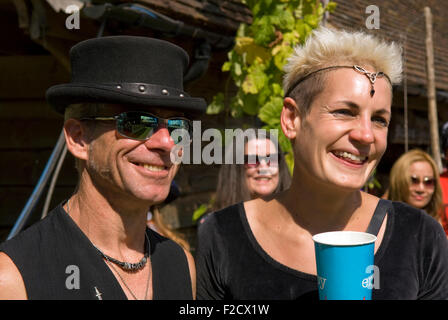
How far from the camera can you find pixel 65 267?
64.1 inches

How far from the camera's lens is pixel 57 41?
387 cm

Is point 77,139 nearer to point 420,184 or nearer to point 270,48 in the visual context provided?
point 270,48

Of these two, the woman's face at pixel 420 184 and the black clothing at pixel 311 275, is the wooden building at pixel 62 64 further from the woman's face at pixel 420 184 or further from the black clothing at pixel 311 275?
the black clothing at pixel 311 275

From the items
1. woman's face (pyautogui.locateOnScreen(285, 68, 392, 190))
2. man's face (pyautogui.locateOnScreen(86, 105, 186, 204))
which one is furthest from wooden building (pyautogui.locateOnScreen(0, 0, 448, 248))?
woman's face (pyautogui.locateOnScreen(285, 68, 392, 190))

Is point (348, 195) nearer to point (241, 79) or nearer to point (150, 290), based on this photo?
point (150, 290)

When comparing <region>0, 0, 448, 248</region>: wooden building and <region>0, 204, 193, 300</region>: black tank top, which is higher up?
<region>0, 0, 448, 248</region>: wooden building

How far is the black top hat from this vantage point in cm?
166

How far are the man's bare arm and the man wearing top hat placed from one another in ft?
0.33

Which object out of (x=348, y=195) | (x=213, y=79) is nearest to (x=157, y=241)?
(x=348, y=195)

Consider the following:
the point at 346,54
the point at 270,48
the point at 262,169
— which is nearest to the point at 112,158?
the point at 346,54

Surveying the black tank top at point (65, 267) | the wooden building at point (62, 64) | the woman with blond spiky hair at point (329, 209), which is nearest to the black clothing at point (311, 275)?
the woman with blond spiky hair at point (329, 209)

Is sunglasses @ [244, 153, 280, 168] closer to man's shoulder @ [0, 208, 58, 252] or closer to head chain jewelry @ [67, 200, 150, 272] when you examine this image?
head chain jewelry @ [67, 200, 150, 272]

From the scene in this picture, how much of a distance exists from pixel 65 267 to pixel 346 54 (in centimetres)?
129

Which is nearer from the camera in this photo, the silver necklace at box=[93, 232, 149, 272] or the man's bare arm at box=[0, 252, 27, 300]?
the man's bare arm at box=[0, 252, 27, 300]
